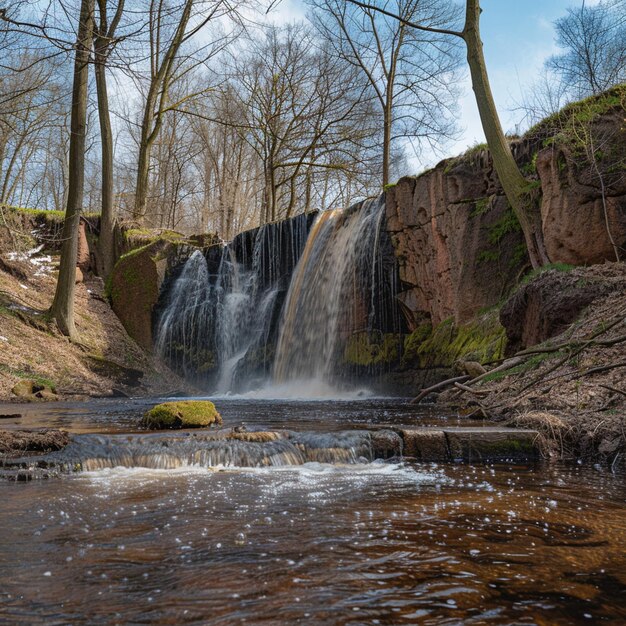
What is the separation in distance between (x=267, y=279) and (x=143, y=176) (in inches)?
252

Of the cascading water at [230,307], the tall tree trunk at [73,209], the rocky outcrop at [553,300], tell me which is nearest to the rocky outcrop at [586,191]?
the rocky outcrop at [553,300]

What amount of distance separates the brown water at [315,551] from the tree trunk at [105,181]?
1591 centimetres

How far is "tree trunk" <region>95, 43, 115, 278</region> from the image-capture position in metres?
18.4

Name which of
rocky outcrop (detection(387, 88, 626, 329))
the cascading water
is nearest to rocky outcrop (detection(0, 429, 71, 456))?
rocky outcrop (detection(387, 88, 626, 329))

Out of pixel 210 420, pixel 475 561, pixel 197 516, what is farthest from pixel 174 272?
pixel 475 561

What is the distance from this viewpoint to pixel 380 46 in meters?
20.9

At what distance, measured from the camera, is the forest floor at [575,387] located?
574 cm

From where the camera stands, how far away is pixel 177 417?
7.07 meters

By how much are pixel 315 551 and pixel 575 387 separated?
484cm

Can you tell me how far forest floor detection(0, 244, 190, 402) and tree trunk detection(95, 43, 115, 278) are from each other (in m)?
0.90

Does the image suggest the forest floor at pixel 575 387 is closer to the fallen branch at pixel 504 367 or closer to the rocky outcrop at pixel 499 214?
the fallen branch at pixel 504 367

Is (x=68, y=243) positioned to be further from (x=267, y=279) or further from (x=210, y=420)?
(x=210, y=420)

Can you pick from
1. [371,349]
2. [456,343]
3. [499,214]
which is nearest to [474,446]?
[456,343]

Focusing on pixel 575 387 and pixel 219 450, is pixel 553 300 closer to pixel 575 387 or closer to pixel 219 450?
pixel 575 387
